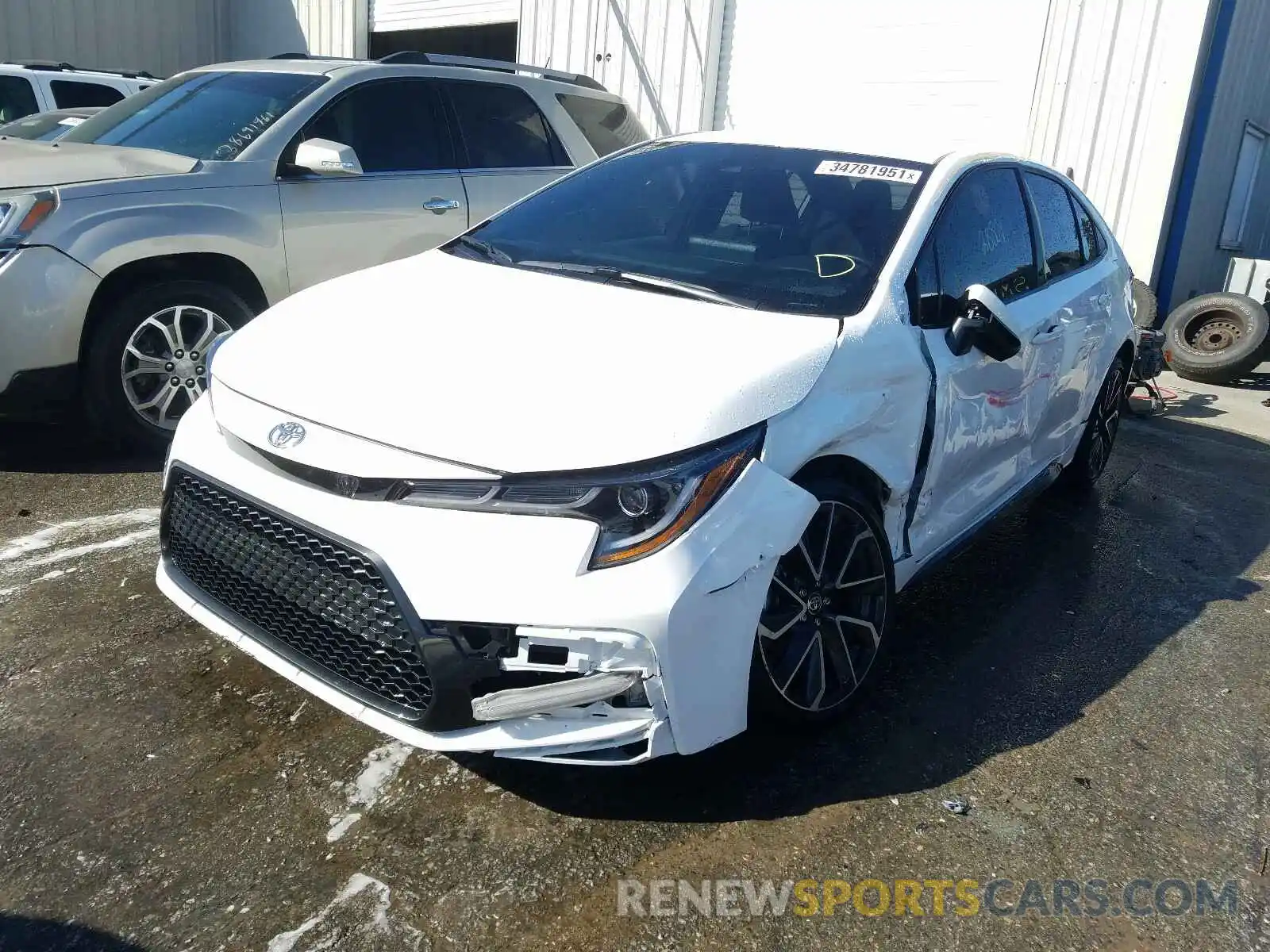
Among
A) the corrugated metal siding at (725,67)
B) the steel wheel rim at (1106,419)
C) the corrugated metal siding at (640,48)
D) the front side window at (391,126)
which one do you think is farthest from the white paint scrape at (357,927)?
the corrugated metal siding at (640,48)

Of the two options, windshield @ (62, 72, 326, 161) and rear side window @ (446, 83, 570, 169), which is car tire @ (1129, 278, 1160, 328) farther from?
windshield @ (62, 72, 326, 161)

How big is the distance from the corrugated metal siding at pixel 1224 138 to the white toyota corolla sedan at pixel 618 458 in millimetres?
7764

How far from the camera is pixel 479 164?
219 inches

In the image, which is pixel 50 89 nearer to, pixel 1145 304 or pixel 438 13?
pixel 438 13

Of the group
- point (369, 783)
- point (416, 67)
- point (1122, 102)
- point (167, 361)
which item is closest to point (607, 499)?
point (369, 783)

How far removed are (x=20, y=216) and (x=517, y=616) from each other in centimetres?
321

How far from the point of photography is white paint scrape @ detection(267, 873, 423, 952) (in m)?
2.00

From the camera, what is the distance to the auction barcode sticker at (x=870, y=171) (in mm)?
3344

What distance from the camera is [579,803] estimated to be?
2.50 meters

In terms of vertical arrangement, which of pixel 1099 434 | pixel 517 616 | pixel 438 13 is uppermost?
pixel 438 13

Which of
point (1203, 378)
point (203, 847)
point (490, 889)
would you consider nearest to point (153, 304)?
point (203, 847)

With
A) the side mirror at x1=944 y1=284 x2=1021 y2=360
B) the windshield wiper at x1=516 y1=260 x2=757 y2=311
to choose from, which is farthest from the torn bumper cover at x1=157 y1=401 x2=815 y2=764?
the side mirror at x1=944 y1=284 x2=1021 y2=360

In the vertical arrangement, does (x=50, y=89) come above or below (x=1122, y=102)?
below

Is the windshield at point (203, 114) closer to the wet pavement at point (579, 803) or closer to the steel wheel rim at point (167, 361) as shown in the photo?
the steel wheel rim at point (167, 361)
